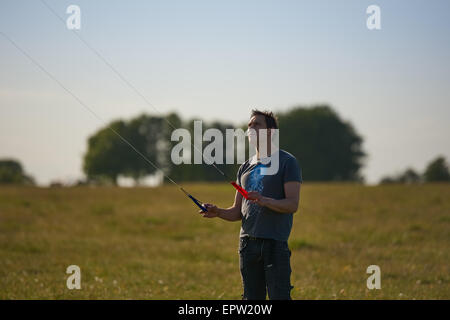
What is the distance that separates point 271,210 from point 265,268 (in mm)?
629

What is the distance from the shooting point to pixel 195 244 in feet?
60.0

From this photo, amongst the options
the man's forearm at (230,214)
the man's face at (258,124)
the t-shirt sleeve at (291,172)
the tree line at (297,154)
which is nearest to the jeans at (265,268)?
the man's forearm at (230,214)

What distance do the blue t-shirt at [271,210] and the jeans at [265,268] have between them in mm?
102

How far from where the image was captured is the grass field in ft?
37.4

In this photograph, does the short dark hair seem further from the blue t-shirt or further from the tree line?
the tree line

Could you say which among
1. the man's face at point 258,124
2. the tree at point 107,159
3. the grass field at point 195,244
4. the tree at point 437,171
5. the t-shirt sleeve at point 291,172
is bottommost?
the grass field at point 195,244

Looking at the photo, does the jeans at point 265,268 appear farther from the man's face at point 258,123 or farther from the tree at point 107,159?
the tree at point 107,159

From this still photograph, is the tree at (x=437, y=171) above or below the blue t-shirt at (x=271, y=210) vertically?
above

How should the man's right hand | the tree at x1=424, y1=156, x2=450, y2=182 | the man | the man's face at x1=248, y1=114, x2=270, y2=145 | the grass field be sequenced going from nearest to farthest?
the man
the man's face at x1=248, y1=114, x2=270, y2=145
the man's right hand
the grass field
the tree at x1=424, y1=156, x2=450, y2=182

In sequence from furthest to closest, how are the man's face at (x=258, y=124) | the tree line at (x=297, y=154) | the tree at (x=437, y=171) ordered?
the tree line at (x=297, y=154), the tree at (x=437, y=171), the man's face at (x=258, y=124)

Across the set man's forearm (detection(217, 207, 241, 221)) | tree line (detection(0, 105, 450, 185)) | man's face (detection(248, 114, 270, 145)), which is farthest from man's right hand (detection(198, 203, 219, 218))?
tree line (detection(0, 105, 450, 185))

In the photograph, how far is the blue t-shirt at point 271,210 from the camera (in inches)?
240

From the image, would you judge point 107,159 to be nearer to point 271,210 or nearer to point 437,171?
point 437,171

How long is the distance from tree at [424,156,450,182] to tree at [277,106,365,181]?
414 inches
